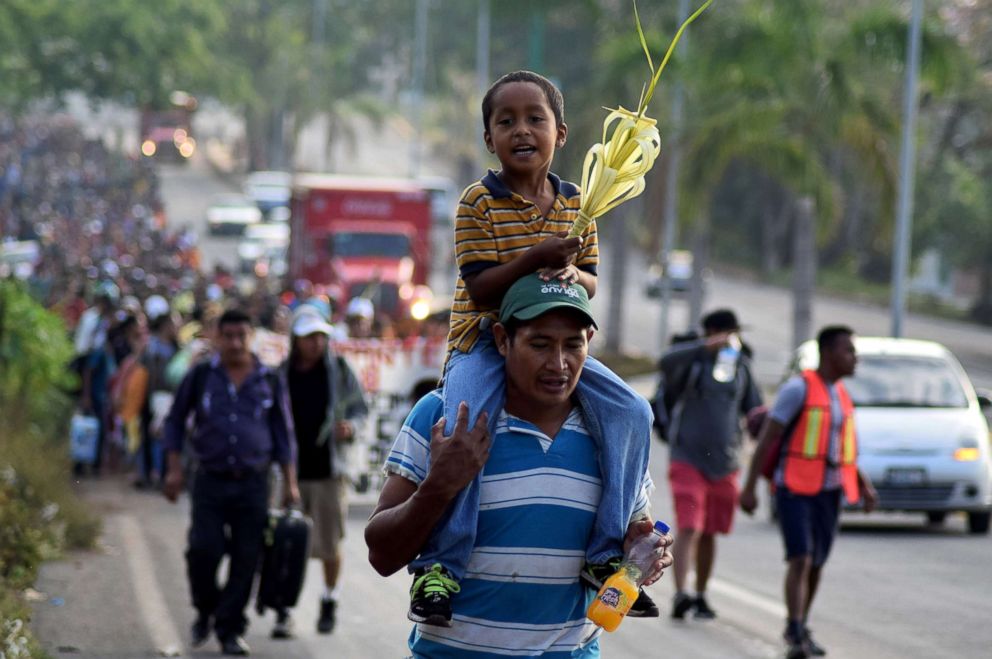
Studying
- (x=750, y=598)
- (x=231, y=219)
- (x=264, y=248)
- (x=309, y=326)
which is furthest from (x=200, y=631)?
(x=231, y=219)

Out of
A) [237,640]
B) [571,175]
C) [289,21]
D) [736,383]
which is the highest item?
[289,21]

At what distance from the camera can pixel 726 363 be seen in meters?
11.4

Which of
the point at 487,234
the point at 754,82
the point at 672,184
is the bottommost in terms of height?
the point at 487,234

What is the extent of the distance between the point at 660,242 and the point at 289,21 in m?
54.9

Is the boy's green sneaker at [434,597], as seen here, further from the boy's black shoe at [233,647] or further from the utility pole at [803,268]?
the utility pole at [803,268]

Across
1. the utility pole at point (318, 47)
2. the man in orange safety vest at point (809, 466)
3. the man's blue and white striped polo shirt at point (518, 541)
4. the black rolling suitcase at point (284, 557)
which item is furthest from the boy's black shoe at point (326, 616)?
the utility pole at point (318, 47)

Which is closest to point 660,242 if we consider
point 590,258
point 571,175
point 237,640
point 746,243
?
point 571,175

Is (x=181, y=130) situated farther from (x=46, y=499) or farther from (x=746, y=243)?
(x=746, y=243)

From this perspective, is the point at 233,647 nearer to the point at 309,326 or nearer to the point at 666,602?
the point at 309,326

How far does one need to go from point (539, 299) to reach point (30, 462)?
1089 cm

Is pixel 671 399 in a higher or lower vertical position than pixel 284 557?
higher

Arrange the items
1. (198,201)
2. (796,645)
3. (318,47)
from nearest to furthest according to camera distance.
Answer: (796,645) → (318,47) → (198,201)

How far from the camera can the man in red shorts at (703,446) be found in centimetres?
1114

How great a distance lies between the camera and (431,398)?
4352 millimetres
